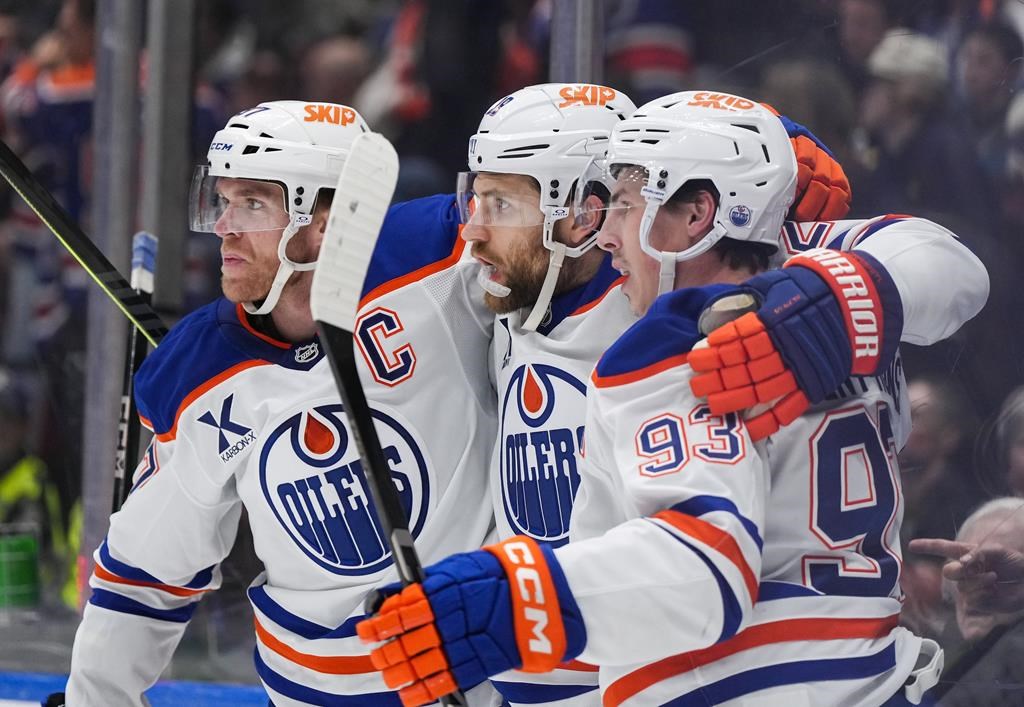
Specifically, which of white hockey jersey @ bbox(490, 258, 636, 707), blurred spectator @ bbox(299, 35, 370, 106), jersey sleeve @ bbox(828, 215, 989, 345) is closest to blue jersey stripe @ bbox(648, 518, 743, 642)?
jersey sleeve @ bbox(828, 215, 989, 345)

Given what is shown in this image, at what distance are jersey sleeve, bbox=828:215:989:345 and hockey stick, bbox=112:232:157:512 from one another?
4.97ft

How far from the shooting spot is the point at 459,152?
10.2ft

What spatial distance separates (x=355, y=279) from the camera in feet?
4.48

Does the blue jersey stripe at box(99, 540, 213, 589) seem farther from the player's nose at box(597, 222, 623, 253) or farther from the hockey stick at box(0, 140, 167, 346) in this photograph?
the player's nose at box(597, 222, 623, 253)

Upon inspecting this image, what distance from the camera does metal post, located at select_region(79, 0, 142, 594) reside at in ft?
11.0

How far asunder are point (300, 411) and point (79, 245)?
61 cm

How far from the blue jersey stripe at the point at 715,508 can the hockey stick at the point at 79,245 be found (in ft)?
4.64

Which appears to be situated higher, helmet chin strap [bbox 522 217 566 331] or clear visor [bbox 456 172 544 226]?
clear visor [bbox 456 172 544 226]

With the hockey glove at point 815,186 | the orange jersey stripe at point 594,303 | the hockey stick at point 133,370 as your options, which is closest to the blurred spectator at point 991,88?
the hockey glove at point 815,186

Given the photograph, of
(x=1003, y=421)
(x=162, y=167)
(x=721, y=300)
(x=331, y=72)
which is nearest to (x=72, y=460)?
(x=162, y=167)

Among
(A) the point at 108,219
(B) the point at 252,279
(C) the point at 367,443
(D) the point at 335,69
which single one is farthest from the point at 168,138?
(C) the point at 367,443

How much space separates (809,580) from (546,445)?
0.54 metres

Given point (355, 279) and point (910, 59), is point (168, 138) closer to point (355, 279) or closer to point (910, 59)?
point (910, 59)

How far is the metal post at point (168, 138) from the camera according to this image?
340 centimetres
